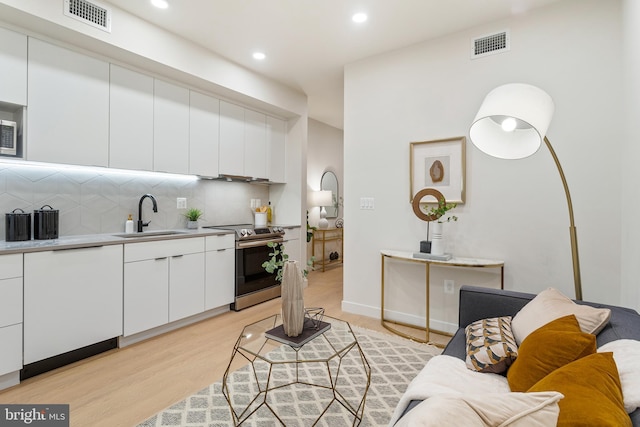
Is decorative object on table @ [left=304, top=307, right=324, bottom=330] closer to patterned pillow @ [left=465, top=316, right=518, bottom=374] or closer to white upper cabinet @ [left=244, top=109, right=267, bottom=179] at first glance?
patterned pillow @ [left=465, top=316, right=518, bottom=374]

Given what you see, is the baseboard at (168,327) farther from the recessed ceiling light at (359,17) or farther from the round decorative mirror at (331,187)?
the round decorative mirror at (331,187)

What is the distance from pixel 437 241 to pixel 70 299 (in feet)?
9.41

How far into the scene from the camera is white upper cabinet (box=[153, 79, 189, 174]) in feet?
10.3

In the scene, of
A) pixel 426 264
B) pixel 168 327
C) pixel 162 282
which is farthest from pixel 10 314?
pixel 426 264

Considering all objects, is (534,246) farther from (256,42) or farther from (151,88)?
(151,88)

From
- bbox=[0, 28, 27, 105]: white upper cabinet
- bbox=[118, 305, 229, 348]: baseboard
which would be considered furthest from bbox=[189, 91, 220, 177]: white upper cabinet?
bbox=[118, 305, 229, 348]: baseboard

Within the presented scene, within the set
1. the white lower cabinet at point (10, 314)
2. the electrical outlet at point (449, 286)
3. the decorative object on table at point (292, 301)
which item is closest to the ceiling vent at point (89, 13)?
the white lower cabinet at point (10, 314)

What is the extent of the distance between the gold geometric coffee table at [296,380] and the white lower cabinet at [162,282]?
0.99 meters

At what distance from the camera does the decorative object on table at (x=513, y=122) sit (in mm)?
1477

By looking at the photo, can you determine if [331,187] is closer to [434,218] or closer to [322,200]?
[322,200]

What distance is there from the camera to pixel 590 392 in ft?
2.54

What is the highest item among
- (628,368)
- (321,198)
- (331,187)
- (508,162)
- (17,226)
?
(331,187)

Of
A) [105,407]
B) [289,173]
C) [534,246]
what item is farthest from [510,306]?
[289,173]

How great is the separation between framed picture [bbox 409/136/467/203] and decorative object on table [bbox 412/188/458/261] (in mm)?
147
